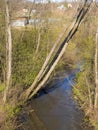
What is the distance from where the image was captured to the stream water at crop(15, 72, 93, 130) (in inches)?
574

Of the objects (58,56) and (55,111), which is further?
(58,56)

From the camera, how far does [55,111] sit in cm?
1647

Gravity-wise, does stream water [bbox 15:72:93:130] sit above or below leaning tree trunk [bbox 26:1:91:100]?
below

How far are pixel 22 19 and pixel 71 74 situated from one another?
5536 millimetres

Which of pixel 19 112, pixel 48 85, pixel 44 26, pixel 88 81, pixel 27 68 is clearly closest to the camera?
pixel 19 112

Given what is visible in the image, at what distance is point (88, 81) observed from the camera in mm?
16312

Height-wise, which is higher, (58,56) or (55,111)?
(58,56)

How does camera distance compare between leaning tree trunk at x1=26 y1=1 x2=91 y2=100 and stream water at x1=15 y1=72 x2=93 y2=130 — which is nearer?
stream water at x1=15 y1=72 x2=93 y2=130

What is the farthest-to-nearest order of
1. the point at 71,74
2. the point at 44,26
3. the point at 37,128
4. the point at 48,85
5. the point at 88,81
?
1. the point at 71,74
2. the point at 44,26
3. the point at 48,85
4. the point at 88,81
5. the point at 37,128

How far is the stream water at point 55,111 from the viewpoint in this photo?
47.8ft

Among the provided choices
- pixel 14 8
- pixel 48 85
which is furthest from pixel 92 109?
pixel 14 8

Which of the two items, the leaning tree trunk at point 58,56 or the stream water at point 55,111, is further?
the leaning tree trunk at point 58,56

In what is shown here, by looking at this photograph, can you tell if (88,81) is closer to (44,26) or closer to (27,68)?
(27,68)

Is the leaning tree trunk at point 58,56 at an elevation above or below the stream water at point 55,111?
above
